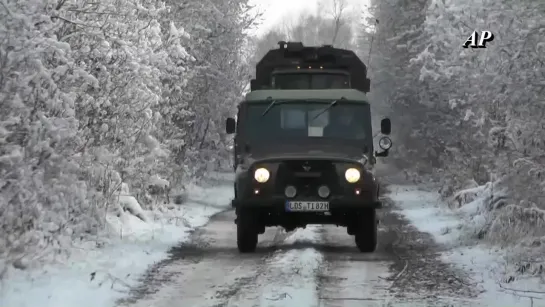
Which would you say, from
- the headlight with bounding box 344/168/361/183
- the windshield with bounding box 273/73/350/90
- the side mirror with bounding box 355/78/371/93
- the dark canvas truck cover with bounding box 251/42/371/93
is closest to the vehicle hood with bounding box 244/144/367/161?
the headlight with bounding box 344/168/361/183

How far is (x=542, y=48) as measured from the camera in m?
→ 12.9

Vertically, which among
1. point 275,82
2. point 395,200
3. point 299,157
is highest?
point 275,82

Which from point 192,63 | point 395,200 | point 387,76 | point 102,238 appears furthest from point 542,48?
point 387,76

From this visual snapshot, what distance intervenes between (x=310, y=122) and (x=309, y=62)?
163 inches

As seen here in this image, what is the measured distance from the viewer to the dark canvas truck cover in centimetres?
1791

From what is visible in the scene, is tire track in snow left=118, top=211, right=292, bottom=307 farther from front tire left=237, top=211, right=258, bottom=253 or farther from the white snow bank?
the white snow bank

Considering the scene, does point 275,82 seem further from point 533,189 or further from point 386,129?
point 533,189

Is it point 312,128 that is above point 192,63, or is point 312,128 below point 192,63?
below

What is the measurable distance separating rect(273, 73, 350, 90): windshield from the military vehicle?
2720 mm

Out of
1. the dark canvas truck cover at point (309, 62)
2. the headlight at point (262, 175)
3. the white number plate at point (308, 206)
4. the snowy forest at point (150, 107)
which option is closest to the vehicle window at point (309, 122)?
the headlight at point (262, 175)

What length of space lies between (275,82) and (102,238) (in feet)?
17.1

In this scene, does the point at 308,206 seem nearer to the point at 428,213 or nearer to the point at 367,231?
the point at 367,231

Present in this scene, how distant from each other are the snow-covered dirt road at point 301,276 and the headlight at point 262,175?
111 centimetres

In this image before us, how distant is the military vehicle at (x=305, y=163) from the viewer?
12.6 meters
